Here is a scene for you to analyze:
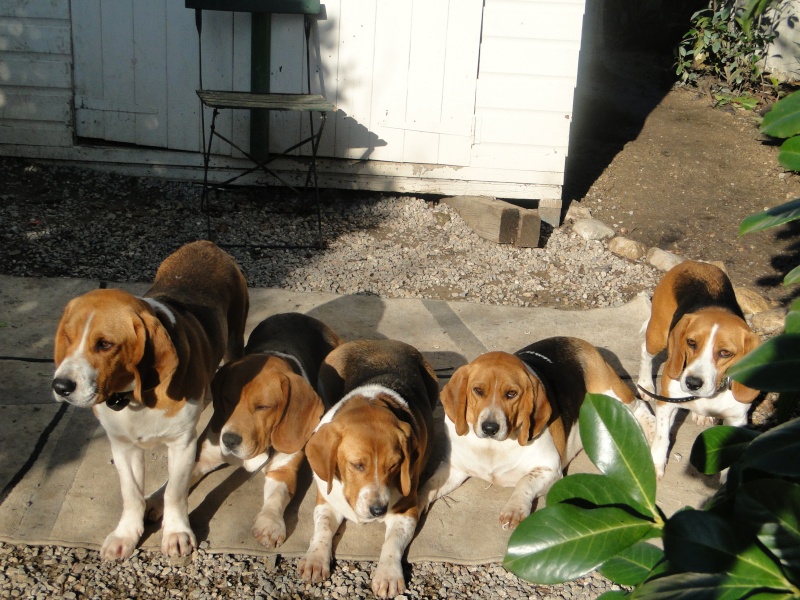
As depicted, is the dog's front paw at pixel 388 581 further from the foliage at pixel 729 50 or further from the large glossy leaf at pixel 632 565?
the foliage at pixel 729 50

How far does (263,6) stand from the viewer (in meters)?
8.41

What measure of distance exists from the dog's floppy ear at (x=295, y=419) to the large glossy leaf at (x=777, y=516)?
327 centimetres

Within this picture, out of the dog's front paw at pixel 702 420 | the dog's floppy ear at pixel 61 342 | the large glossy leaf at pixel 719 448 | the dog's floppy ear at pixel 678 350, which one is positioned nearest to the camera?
the large glossy leaf at pixel 719 448

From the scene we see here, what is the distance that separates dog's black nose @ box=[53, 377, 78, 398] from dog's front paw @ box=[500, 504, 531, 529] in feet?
7.32

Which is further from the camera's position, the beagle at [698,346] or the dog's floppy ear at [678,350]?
the dog's floppy ear at [678,350]

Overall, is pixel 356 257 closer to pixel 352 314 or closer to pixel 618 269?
pixel 352 314

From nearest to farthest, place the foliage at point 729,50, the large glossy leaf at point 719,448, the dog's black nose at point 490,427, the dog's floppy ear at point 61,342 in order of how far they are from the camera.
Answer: the large glossy leaf at point 719,448 < the dog's floppy ear at point 61,342 < the dog's black nose at point 490,427 < the foliage at point 729,50

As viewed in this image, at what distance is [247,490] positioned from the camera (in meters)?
4.59

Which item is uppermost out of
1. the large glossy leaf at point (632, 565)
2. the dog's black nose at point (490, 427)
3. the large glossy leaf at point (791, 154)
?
the large glossy leaf at point (791, 154)

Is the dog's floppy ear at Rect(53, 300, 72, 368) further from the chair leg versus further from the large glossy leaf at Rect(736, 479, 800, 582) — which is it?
the chair leg

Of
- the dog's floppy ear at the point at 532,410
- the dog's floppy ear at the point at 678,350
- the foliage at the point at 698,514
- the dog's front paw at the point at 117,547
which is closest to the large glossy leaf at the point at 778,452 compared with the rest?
the foliage at the point at 698,514

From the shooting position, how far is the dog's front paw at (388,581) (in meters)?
3.87

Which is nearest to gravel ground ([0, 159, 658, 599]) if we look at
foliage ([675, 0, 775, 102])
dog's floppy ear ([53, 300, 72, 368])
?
dog's floppy ear ([53, 300, 72, 368])

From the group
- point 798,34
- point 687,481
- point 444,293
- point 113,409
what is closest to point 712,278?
point 687,481
